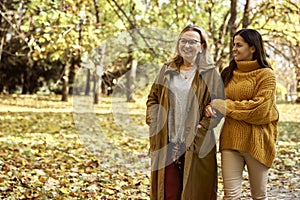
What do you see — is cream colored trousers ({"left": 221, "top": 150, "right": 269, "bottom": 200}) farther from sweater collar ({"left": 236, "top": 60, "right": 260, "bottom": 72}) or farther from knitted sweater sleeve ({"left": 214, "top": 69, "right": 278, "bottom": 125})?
sweater collar ({"left": 236, "top": 60, "right": 260, "bottom": 72})

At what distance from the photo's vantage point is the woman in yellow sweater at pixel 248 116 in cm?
339

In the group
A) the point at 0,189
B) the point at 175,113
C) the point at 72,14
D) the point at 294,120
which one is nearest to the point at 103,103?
the point at 294,120

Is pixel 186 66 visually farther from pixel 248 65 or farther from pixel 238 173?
pixel 238 173

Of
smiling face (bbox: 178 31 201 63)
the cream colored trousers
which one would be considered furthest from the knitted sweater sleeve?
smiling face (bbox: 178 31 201 63)

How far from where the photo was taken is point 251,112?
11.0 feet

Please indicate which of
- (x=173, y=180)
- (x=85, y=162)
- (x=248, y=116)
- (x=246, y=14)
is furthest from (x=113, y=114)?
(x=248, y=116)

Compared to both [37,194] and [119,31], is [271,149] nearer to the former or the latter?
[37,194]

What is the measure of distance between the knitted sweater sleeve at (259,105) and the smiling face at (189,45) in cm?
41

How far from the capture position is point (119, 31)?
12.0 meters

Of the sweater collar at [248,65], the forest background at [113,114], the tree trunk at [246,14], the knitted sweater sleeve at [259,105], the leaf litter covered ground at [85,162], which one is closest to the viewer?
the knitted sweater sleeve at [259,105]

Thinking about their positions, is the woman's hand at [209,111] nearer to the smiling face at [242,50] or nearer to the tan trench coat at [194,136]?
the tan trench coat at [194,136]

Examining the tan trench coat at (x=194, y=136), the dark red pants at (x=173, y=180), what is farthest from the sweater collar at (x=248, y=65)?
the dark red pants at (x=173, y=180)

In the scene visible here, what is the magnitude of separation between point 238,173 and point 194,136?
17.9 inches

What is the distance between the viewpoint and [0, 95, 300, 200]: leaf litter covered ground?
5.55m
